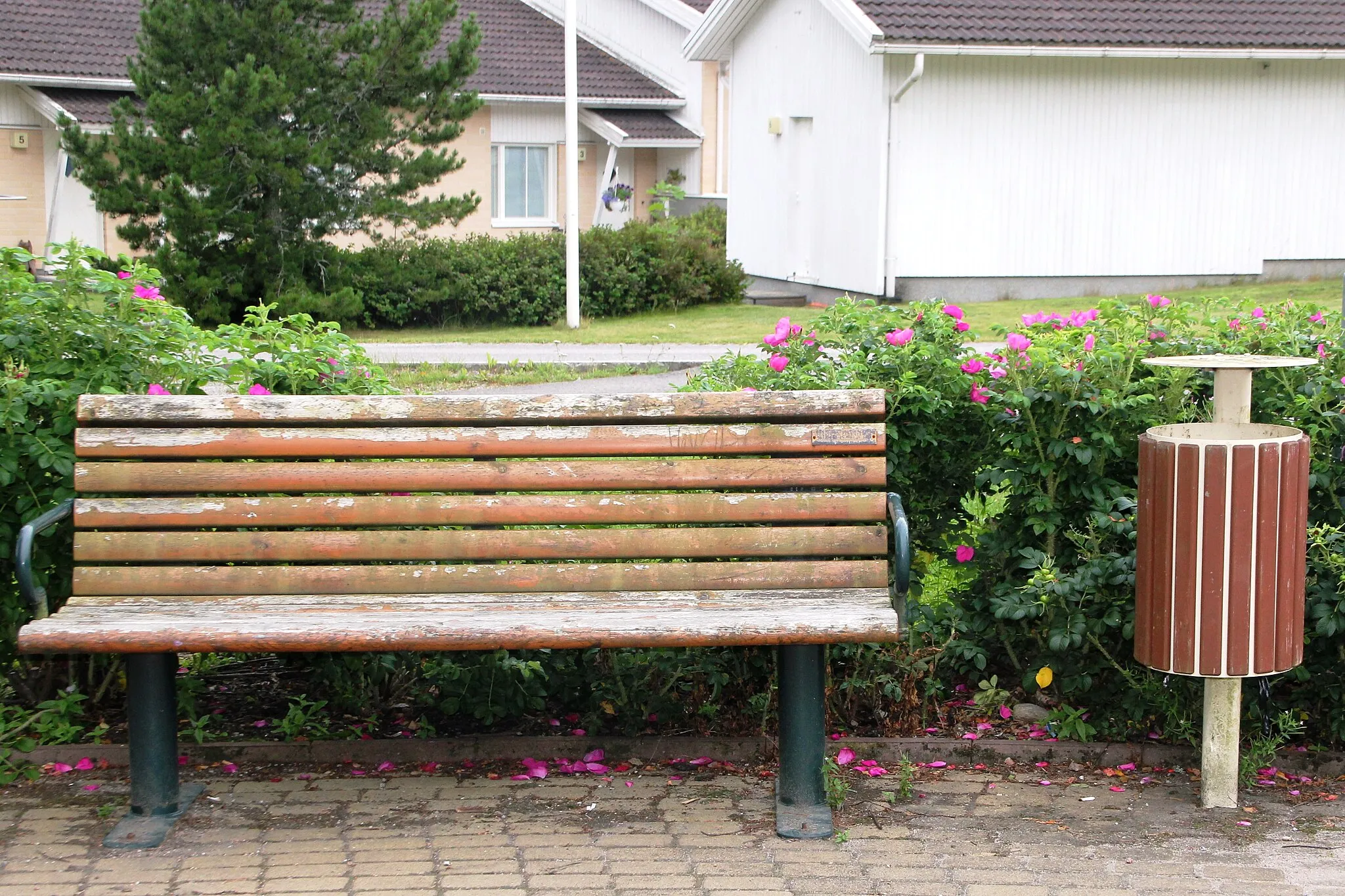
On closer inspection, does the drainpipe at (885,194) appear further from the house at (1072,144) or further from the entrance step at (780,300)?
the entrance step at (780,300)

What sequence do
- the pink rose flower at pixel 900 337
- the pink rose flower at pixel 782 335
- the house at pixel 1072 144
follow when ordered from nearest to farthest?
the pink rose flower at pixel 900 337, the pink rose flower at pixel 782 335, the house at pixel 1072 144

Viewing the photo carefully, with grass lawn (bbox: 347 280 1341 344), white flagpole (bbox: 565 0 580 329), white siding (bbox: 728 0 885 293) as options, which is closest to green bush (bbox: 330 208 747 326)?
grass lawn (bbox: 347 280 1341 344)

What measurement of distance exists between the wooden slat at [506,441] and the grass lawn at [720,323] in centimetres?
1040

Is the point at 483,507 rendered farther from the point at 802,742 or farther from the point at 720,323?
the point at 720,323

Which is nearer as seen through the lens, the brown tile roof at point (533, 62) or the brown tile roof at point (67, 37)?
the brown tile roof at point (67, 37)

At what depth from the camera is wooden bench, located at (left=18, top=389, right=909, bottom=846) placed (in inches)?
151

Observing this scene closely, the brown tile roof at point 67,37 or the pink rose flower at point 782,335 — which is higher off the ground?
the brown tile roof at point 67,37

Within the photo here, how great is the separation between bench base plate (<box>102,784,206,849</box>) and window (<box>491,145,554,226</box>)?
23.8m

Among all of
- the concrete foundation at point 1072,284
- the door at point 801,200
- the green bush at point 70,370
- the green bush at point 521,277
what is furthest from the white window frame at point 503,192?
the green bush at point 70,370

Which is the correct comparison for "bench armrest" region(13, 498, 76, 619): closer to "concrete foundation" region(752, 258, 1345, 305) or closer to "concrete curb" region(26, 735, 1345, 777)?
"concrete curb" region(26, 735, 1345, 777)

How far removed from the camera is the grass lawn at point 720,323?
50.5 ft

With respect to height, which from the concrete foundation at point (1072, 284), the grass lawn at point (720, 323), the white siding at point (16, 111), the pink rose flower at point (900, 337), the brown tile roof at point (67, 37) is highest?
the brown tile roof at point (67, 37)

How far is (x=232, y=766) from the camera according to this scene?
13.6 feet

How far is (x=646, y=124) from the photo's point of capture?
26.8 metres
